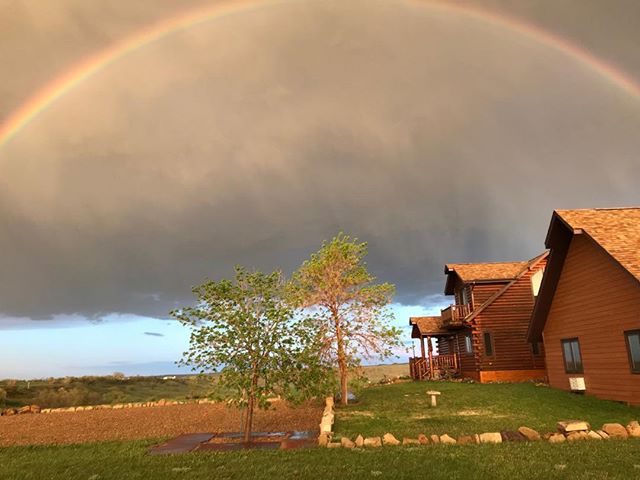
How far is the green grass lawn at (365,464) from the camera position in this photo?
7.89 m

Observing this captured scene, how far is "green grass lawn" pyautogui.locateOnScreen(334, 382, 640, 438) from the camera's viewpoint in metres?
13.5

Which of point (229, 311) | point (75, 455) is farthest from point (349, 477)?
point (75, 455)

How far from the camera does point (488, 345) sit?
31219 millimetres

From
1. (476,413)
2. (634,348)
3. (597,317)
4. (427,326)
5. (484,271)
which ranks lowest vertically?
(476,413)

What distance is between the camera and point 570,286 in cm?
2086

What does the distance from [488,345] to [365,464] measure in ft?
82.3

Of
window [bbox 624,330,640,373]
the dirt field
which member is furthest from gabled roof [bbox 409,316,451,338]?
window [bbox 624,330,640,373]

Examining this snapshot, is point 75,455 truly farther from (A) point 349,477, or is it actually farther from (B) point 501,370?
(B) point 501,370

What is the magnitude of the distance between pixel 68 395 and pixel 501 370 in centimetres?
3022

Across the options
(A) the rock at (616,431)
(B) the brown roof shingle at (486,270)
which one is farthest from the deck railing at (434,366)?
(A) the rock at (616,431)

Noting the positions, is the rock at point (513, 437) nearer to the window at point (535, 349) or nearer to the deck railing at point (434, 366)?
the window at point (535, 349)

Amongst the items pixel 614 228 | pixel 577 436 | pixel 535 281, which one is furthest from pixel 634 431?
pixel 535 281

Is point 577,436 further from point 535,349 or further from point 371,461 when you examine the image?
point 535,349

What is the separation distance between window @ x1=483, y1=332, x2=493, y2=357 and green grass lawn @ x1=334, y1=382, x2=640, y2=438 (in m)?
8.47
